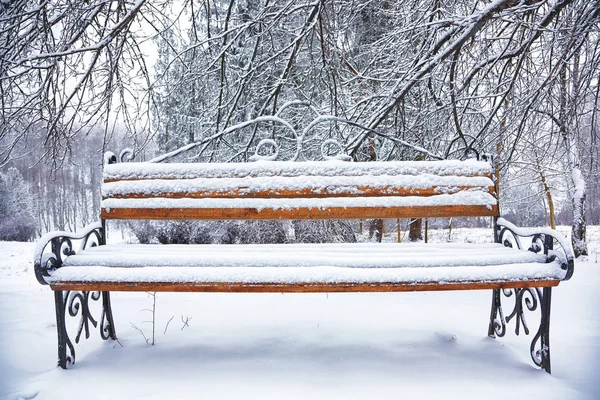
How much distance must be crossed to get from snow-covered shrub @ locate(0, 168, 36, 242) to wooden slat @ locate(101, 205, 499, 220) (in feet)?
86.2

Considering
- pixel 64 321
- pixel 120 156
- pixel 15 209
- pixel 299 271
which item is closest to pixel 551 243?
pixel 299 271

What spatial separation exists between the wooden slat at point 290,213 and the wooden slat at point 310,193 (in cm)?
9

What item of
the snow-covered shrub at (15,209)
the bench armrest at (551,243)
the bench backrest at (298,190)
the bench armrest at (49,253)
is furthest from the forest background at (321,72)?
the snow-covered shrub at (15,209)

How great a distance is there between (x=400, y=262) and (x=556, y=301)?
7.51 feet

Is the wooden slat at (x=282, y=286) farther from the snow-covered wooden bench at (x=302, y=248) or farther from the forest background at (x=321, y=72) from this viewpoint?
the forest background at (x=321, y=72)

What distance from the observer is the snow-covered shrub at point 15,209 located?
75.8ft

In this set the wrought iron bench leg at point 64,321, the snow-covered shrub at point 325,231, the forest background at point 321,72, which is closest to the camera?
the wrought iron bench leg at point 64,321

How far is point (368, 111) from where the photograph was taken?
4.01 metres

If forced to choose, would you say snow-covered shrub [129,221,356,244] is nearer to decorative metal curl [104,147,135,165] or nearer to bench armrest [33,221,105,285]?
decorative metal curl [104,147,135,165]

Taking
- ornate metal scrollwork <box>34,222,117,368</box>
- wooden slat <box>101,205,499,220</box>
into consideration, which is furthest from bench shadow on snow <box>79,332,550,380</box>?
wooden slat <box>101,205,499,220</box>

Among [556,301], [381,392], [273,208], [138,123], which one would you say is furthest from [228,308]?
[556,301]

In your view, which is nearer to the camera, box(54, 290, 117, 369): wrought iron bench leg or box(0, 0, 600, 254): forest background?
box(54, 290, 117, 369): wrought iron bench leg

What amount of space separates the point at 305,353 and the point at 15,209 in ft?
96.7

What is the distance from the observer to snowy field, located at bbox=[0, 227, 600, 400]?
1.65 m
